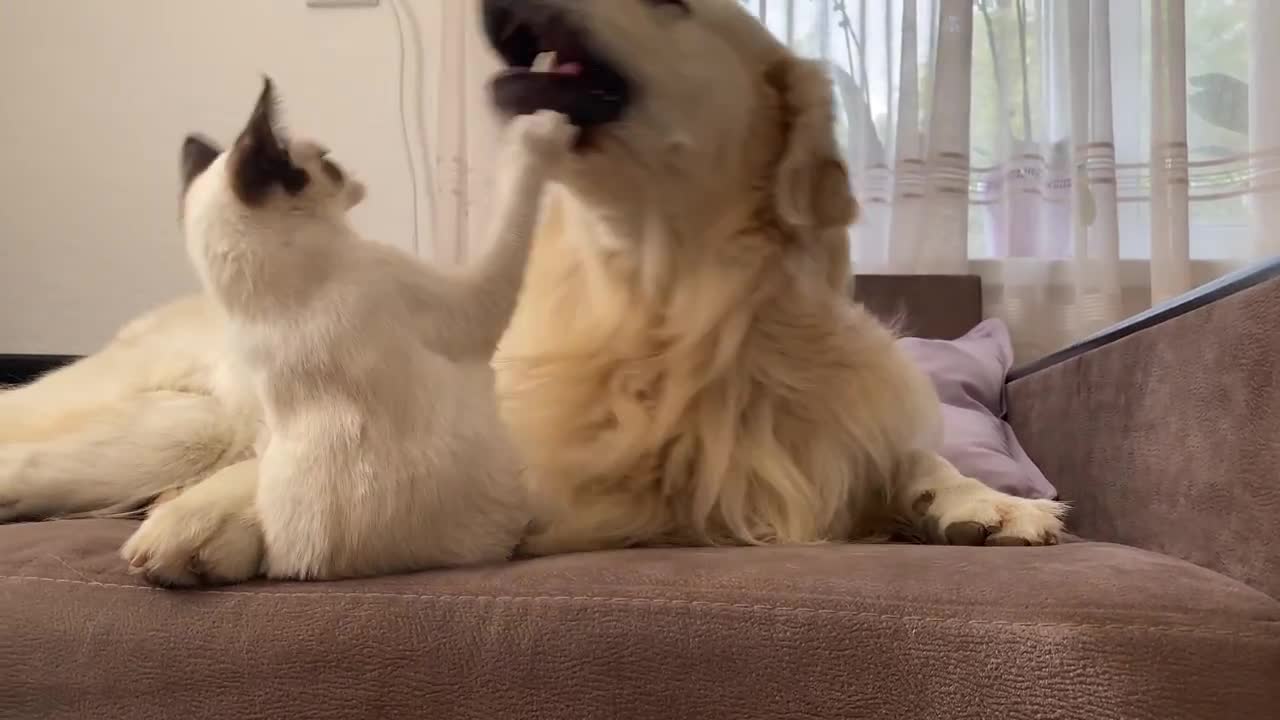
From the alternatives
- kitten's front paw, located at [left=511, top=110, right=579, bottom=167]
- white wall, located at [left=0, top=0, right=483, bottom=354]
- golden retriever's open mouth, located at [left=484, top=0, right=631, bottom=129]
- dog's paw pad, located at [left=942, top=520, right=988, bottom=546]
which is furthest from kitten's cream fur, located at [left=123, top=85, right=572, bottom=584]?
white wall, located at [left=0, top=0, right=483, bottom=354]

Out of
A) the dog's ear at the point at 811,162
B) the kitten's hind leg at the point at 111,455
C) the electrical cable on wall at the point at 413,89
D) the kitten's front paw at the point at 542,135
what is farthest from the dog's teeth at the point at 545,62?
the electrical cable on wall at the point at 413,89

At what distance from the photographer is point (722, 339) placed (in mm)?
1050

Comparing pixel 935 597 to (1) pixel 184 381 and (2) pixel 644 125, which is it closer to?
(2) pixel 644 125

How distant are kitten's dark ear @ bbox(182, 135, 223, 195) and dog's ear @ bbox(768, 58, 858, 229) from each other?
599mm

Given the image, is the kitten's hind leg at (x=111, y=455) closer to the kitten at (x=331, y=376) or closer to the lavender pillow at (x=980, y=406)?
the kitten at (x=331, y=376)

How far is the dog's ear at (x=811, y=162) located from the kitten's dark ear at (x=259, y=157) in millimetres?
578

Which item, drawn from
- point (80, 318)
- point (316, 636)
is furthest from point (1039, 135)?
point (80, 318)

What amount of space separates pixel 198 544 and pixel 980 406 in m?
1.33

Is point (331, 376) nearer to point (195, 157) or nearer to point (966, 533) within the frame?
point (195, 157)

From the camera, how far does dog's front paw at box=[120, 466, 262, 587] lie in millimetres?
681

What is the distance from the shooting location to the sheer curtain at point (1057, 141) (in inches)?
73.7

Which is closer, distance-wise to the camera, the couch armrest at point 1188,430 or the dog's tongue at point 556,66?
the couch armrest at point 1188,430

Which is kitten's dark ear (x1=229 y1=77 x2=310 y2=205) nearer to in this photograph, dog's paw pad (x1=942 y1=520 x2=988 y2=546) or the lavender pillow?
dog's paw pad (x1=942 y1=520 x2=988 y2=546)

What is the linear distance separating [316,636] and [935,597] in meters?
0.42
